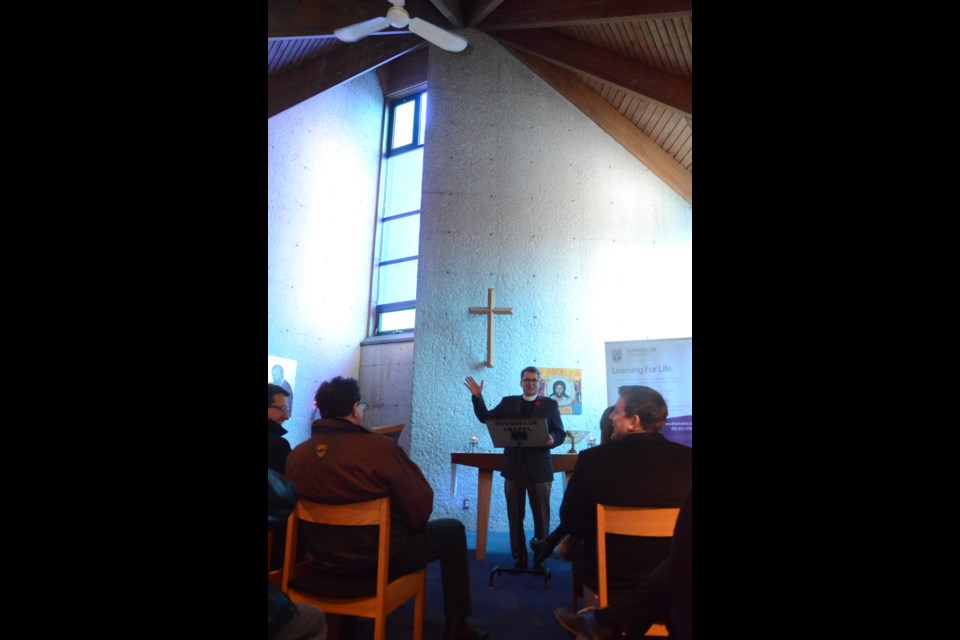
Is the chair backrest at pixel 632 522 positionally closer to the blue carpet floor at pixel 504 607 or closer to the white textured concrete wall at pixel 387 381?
the blue carpet floor at pixel 504 607

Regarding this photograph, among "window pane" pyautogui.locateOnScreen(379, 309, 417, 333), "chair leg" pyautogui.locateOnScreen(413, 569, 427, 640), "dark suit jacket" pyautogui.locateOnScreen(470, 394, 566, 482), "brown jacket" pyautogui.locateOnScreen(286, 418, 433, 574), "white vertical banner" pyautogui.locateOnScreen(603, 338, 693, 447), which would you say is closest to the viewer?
"brown jacket" pyautogui.locateOnScreen(286, 418, 433, 574)

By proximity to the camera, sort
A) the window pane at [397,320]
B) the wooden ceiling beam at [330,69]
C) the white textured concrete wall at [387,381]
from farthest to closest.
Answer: the window pane at [397,320], the white textured concrete wall at [387,381], the wooden ceiling beam at [330,69]

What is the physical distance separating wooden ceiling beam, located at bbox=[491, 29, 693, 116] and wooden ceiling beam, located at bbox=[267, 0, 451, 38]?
111 centimetres

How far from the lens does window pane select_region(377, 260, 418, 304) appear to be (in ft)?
26.0

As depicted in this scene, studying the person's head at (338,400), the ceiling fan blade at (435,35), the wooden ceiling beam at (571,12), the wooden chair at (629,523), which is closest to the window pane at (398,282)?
the ceiling fan blade at (435,35)

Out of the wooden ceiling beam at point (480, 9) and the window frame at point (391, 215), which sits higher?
the wooden ceiling beam at point (480, 9)

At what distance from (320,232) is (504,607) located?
16.2 feet

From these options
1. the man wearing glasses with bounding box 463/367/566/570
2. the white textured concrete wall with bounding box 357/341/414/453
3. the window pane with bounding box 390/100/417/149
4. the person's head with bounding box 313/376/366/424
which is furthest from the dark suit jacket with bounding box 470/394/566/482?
the window pane with bounding box 390/100/417/149

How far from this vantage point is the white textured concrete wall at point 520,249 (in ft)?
20.0

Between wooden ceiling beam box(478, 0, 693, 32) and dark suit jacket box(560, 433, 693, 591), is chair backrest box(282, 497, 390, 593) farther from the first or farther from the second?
wooden ceiling beam box(478, 0, 693, 32)
